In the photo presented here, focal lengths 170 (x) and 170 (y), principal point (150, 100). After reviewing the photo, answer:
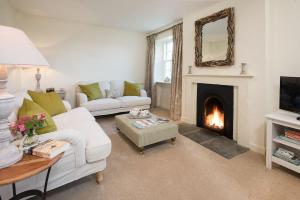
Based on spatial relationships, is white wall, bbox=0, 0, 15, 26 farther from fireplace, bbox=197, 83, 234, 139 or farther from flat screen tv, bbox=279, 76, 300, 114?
flat screen tv, bbox=279, 76, 300, 114

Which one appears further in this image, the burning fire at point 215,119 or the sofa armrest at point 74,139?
the burning fire at point 215,119

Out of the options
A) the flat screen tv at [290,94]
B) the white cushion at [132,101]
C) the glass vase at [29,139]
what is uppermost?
the flat screen tv at [290,94]

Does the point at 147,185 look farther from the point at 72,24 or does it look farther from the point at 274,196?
the point at 72,24

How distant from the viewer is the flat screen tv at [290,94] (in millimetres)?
1914

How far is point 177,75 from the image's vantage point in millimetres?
4098

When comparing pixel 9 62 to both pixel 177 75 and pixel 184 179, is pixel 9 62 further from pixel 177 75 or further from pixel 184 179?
pixel 177 75

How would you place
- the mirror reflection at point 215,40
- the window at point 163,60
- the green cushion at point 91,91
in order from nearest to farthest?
1. the mirror reflection at point 215,40
2. the green cushion at point 91,91
3. the window at point 163,60

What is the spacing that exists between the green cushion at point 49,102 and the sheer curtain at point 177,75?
241 centimetres

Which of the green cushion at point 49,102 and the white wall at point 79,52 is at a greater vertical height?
the white wall at point 79,52

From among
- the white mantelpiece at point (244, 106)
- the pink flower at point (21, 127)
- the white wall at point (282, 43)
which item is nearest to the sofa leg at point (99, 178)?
the pink flower at point (21, 127)

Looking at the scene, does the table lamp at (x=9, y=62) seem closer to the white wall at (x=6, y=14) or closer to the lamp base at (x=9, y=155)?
the lamp base at (x=9, y=155)

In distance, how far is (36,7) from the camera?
3.49 m

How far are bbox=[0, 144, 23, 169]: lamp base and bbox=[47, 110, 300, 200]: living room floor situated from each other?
69cm

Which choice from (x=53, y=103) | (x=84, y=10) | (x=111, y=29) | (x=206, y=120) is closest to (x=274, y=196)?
(x=206, y=120)
